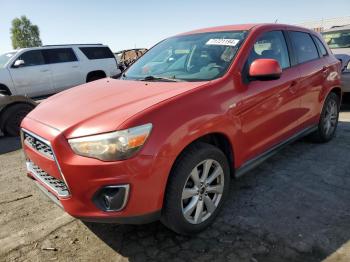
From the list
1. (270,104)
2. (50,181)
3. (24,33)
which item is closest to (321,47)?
(270,104)

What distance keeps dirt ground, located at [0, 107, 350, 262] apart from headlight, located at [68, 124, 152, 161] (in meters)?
0.90

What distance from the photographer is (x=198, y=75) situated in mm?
3246

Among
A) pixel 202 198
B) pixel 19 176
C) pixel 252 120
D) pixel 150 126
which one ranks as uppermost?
pixel 150 126

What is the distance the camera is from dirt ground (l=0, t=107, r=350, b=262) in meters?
2.69

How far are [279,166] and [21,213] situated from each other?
3012 mm

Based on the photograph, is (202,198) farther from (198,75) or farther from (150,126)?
(198,75)

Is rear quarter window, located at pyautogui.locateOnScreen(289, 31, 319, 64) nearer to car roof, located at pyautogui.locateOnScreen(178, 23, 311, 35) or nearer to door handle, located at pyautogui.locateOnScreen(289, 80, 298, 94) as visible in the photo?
car roof, located at pyautogui.locateOnScreen(178, 23, 311, 35)

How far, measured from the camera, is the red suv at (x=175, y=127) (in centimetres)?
238

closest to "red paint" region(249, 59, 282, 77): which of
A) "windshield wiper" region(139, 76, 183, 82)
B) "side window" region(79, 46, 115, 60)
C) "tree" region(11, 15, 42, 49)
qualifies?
"windshield wiper" region(139, 76, 183, 82)

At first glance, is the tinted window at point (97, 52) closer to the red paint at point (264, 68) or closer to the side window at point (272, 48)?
the side window at point (272, 48)

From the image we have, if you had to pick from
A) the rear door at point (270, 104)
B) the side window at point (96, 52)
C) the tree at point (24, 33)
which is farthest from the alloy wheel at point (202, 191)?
the tree at point (24, 33)

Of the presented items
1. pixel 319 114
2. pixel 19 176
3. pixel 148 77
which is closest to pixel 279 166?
pixel 319 114

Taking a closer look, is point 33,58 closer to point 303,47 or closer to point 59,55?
point 59,55

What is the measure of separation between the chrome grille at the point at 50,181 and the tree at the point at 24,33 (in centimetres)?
8961
